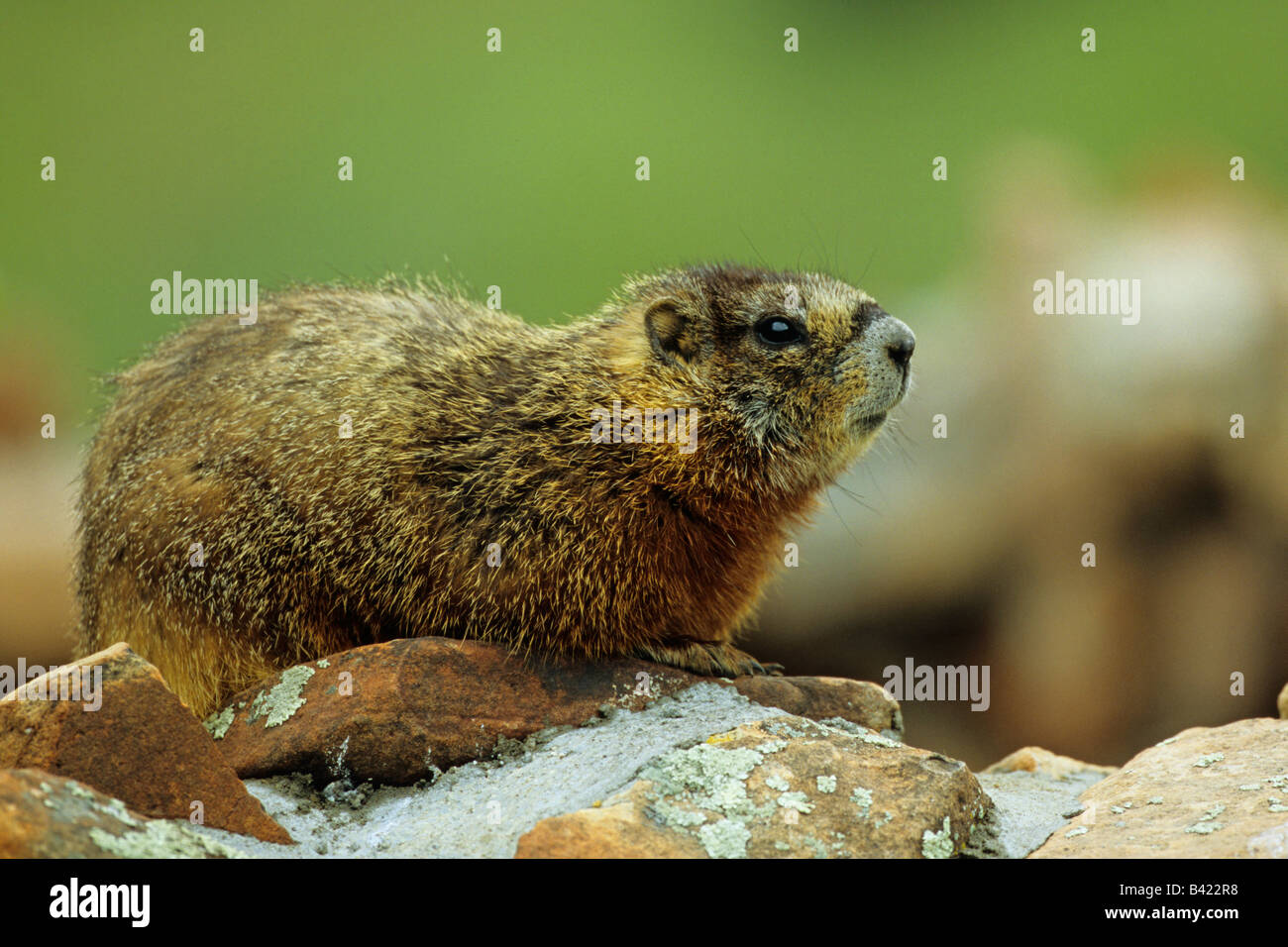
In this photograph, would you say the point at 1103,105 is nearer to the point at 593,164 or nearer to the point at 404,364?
the point at 593,164

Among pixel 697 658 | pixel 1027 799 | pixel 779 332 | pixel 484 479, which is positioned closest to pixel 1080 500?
pixel 779 332

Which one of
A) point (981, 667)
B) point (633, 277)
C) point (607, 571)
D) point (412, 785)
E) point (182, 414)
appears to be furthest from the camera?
point (981, 667)

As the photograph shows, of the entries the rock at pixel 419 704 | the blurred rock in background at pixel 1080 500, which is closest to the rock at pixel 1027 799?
the rock at pixel 419 704

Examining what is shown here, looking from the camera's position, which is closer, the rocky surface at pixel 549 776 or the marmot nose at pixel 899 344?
the rocky surface at pixel 549 776

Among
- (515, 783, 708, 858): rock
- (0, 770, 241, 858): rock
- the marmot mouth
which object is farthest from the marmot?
(0, 770, 241, 858): rock

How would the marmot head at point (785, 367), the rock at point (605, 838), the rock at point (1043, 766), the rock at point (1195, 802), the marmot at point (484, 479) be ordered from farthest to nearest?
the rock at point (1043, 766)
the marmot head at point (785, 367)
the marmot at point (484, 479)
the rock at point (1195, 802)
the rock at point (605, 838)

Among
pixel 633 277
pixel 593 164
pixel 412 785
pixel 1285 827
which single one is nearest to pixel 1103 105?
pixel 593 164

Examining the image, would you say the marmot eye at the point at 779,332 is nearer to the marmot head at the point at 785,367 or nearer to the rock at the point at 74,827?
the marmot head at the point at 785,367

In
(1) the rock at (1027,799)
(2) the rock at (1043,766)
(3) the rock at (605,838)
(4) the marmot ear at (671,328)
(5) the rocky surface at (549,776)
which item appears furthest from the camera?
(2) the rock at (1043,766)
